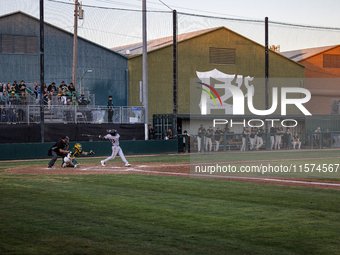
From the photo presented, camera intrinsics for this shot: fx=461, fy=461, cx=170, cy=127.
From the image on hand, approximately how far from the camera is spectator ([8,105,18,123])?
2953 cm

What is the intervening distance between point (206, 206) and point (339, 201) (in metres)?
3.26

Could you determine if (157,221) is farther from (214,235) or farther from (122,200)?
(122,200)

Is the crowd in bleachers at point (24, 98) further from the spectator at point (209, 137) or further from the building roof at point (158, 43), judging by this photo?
the building roof at point (158, 43)

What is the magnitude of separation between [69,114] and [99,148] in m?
3.83

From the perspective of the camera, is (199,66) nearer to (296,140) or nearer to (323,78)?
(296,140)

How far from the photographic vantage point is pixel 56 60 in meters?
41.6

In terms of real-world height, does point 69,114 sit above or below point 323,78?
below

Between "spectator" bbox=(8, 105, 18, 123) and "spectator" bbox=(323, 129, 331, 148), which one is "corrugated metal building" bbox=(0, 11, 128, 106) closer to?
"spectator" bbox=(8, 105, 18, 123)

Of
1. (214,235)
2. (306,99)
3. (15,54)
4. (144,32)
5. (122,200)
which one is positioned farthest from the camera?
(306,99)

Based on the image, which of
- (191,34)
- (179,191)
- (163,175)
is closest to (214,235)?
(179,191)

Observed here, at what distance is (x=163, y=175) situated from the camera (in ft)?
57.4

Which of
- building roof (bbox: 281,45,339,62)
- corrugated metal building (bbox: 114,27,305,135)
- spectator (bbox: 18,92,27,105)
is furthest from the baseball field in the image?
building roof (bbox: 281,45,339,62)

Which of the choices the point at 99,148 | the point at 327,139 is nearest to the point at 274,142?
the point at 327,139

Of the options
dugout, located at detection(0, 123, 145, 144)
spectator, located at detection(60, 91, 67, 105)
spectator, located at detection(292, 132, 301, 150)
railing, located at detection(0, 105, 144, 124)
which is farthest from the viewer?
spectator, located at detection(292, 132, 301, 150)
